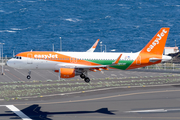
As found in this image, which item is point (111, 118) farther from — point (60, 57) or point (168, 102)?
point (60, 57)

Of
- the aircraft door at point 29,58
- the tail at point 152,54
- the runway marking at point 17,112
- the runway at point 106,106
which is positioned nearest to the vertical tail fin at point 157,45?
the tail at point 152,54

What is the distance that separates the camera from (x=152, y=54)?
50.5 m

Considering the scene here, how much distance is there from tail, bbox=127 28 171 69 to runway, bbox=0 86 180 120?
5.63 metres

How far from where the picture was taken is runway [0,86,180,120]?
27.4 m

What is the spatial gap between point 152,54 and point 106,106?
68.6 ft

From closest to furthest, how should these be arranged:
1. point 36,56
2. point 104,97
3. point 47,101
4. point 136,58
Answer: point 47,101, point 104,97, point 36,56, point 136,58

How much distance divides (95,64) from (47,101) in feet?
42.5

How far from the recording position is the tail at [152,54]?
48.8 metres

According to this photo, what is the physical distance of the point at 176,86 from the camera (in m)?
50.8

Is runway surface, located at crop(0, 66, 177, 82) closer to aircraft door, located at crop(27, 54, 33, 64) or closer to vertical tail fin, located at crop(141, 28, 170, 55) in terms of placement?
vertical tail fin, located at crop(141, 28, 170, 55)

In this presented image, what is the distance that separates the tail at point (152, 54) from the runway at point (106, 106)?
5632 mm

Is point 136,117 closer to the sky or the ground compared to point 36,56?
closer to the ground

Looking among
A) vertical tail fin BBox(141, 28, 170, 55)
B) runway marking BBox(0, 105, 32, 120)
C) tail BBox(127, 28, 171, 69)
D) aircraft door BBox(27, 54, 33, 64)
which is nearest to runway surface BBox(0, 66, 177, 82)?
vertical tail fin BBox(141, 28, 170, 55)

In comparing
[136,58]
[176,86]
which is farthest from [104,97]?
[176,86]
